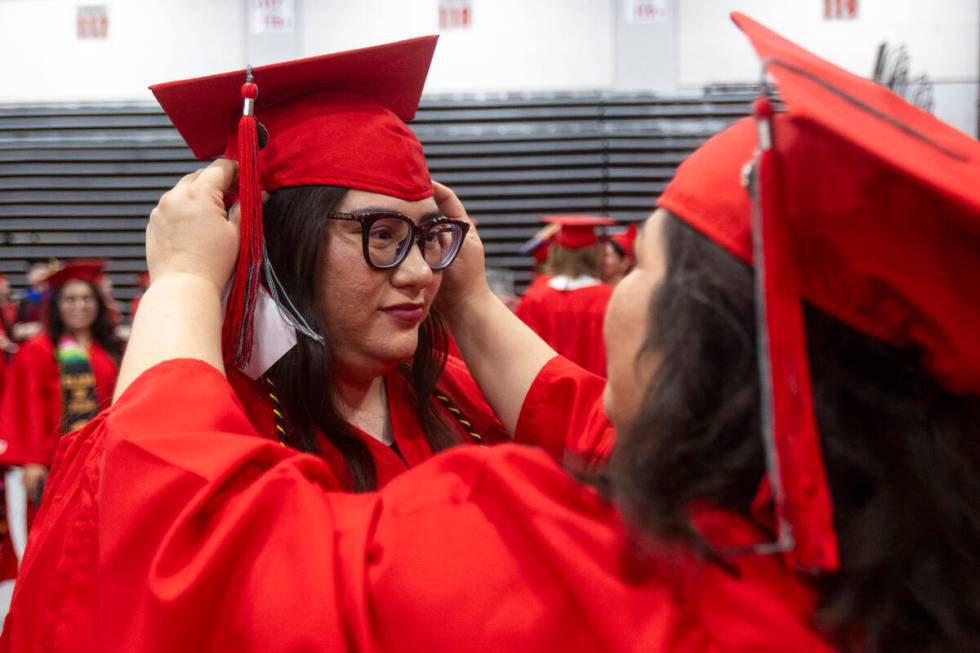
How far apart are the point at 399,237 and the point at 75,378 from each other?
391 cm

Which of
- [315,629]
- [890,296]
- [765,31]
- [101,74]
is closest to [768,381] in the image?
[890,296]

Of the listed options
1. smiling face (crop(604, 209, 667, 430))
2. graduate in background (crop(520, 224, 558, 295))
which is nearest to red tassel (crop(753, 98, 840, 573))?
smiling face (crop(604, 209, 667, 430))

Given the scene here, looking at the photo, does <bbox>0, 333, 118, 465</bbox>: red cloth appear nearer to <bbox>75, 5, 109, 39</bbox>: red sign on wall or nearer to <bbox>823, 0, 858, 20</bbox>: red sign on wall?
<bbox>75, 5, 109, 39</bbox>: red sign on wall

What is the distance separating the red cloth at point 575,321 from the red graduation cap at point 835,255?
4776mm

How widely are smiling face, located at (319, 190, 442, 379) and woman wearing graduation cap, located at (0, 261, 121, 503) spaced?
126 inches

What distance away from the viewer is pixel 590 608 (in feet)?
3.13

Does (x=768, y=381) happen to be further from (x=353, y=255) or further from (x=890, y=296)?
(x=353, y=255)

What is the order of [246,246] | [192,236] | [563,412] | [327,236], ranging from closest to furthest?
[192,236] → [246,246] → [327,236] → [563,412]

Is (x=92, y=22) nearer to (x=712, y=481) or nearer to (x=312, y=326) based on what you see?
(x=312, y=326)

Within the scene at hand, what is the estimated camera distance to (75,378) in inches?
197

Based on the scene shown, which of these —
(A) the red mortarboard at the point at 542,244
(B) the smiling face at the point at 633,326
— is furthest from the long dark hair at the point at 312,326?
(A) the red mortarboard at the point at 542,244

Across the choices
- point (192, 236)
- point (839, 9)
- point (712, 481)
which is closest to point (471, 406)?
point (192, 236)

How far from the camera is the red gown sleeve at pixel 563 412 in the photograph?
176 centimetres

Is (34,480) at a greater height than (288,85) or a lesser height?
lesser
